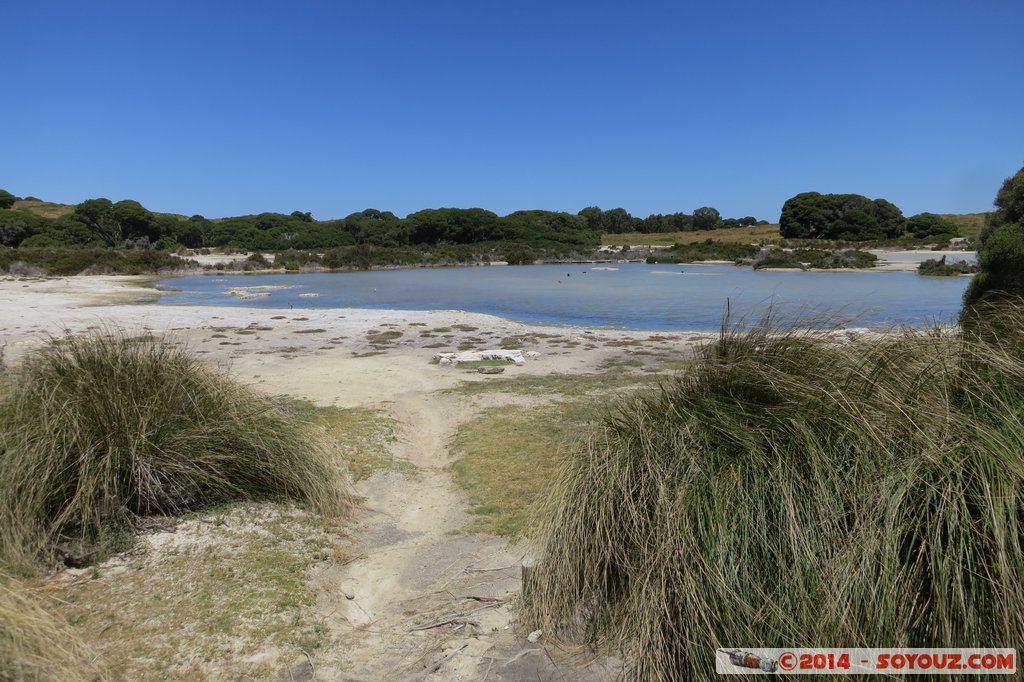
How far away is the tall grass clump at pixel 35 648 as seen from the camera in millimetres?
2213

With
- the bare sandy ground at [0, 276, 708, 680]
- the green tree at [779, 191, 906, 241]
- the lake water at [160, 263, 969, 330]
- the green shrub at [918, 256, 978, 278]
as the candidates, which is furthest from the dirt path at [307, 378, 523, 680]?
the green tree at [779, 191, 906, 241]

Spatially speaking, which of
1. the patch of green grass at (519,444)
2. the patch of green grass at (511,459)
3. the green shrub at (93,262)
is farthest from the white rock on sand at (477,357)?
the green shrub at (93,262)

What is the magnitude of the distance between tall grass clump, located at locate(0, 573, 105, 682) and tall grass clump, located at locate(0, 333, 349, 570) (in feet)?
2.96

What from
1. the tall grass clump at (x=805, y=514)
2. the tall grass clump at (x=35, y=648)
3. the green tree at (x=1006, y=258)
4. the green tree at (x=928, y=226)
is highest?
the green tree at (x=928, y=226)

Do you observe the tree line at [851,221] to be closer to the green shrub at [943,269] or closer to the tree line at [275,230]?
the tree line at [275,230]

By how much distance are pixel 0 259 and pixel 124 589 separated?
47.3 meters

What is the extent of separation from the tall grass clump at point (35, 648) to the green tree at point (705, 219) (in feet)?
384

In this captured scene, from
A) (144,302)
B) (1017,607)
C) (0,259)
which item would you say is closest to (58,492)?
(1017,607)

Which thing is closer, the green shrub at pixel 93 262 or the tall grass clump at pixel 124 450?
the tall grass clump at pixel 124 450

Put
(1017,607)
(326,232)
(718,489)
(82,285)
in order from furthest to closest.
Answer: (326,232) → (82,285) → (718,489) → (1017,607)

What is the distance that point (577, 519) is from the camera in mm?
3043

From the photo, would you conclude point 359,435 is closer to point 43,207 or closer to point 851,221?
point 851,221

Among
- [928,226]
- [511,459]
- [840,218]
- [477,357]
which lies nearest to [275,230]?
[840,218]

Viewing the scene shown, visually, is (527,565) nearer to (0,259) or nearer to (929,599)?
(929,599)
